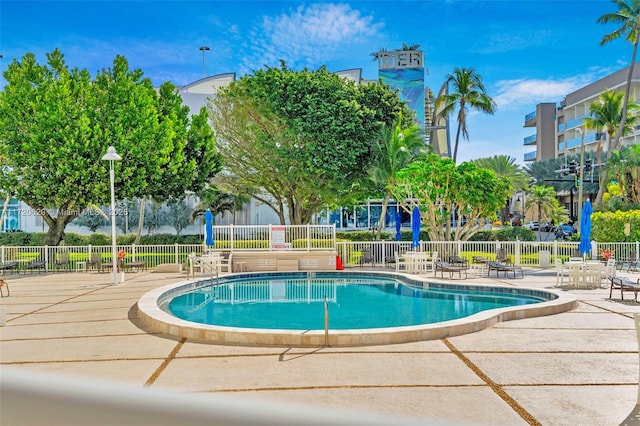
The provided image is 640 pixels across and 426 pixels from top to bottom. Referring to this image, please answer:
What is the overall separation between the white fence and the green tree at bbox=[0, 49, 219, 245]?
7.81 feet

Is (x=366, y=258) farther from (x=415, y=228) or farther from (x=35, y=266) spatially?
(x=35, y=266)

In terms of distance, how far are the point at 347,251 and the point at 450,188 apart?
5.85 metres

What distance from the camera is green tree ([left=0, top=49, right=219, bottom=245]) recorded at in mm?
22391

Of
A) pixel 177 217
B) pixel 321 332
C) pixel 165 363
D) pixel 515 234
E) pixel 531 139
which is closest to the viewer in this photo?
pixel 165 363

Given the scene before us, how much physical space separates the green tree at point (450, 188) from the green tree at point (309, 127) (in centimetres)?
346

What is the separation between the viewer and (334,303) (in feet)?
48.6

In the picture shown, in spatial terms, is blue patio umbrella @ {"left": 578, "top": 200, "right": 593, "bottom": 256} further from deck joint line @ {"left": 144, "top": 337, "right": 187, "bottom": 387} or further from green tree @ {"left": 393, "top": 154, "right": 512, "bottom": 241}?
deck joint line @ {"left": 144, "top": 337, "right": 187, "bottom": 387}

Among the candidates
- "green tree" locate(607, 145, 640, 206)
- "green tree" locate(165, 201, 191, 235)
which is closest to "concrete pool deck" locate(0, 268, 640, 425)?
"green tree" locate(607, 145, 640, 206)

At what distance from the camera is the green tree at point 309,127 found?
26.8 meters

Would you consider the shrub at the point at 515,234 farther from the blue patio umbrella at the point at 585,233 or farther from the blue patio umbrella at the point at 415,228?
the blue patio umbrella at the point at 585,233

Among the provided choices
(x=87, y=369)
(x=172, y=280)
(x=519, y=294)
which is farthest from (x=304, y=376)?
(x=172, y=280)

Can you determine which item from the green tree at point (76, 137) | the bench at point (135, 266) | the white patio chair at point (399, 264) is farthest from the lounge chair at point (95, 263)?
the white patio chair at point (399, 264)

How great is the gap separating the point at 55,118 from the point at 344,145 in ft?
44.2

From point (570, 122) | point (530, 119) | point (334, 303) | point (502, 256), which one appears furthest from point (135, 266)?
point (530, 119)
